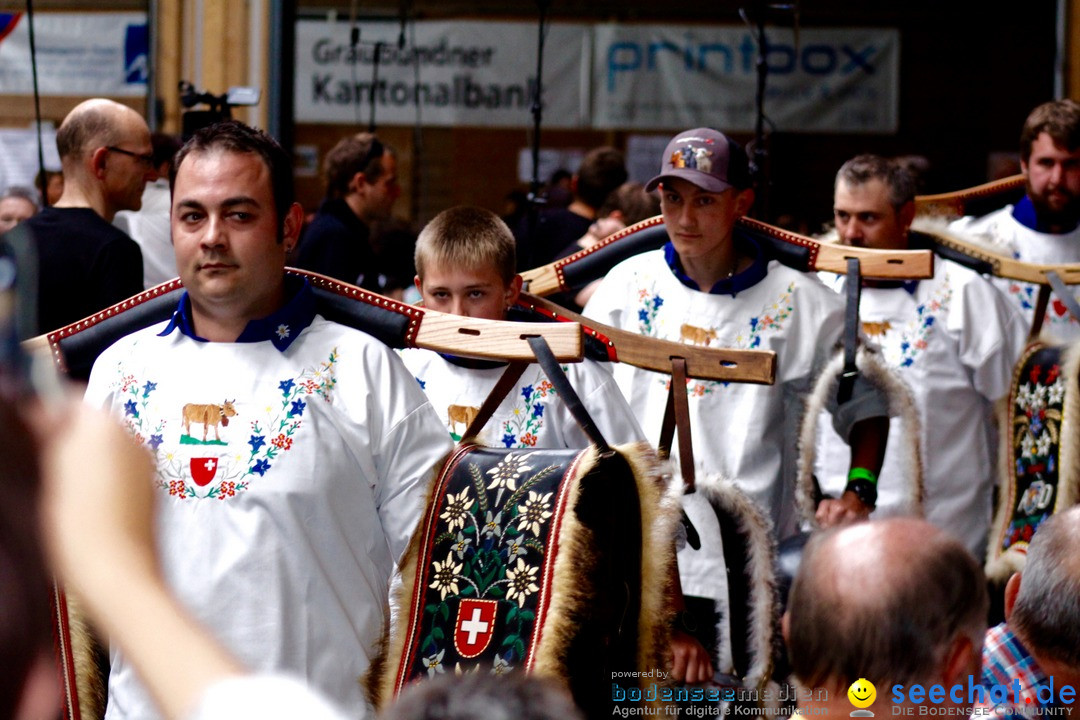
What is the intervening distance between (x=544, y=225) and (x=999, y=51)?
590 cm

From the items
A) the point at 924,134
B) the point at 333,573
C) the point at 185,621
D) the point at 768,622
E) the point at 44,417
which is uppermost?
the point at 924,134

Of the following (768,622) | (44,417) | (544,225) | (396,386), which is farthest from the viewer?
(544,225)

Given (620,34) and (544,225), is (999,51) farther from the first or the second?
(544,225)

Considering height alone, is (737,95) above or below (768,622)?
above

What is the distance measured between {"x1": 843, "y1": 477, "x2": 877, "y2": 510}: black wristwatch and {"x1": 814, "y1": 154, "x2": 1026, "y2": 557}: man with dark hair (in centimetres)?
70

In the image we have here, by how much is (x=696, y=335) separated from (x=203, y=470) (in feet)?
4.82

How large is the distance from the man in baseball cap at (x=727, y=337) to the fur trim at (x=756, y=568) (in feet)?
0.83

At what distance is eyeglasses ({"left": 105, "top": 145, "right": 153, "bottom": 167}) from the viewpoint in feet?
12.2

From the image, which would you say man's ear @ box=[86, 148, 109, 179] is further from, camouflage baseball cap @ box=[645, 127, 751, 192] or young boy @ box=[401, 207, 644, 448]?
camouflage baseball cap @ box=[645, 127, 751, 192]

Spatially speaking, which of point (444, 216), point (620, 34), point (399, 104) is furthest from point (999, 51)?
point (444, 216)

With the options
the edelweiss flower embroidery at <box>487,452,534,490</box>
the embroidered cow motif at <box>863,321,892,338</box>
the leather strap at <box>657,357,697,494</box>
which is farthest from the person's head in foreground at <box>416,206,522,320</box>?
the embroidered cow motif at <box>863,321,892,338</box>

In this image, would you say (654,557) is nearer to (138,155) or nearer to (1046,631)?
(1046,631)

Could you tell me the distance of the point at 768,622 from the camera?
292cm

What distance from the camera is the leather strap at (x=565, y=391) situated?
2301mm
